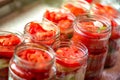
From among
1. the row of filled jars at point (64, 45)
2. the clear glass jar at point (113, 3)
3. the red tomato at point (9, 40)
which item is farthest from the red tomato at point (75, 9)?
the red tomato at point (9, 40)

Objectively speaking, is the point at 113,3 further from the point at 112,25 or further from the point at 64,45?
the point at 64,45

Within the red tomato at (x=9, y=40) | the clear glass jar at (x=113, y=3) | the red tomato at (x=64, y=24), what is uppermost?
the red tomato at (x=9, y=40)

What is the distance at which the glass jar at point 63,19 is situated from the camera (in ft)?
2.44

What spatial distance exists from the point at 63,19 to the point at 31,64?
24 cm

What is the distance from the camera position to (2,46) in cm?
63

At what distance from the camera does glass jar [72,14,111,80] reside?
0.71 m

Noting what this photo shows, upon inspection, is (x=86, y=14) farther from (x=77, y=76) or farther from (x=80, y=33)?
(x=77, y=76)

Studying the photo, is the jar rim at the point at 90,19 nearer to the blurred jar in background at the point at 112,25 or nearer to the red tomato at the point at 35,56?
the blurred jar in background at the point at 112,25

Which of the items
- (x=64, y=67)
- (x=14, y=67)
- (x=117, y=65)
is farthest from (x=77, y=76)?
(x=117, y=65)

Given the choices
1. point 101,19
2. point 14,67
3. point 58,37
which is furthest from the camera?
point 101,19

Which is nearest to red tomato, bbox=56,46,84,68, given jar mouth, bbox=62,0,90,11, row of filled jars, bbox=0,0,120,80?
row of filled jars, bbox=0,0,120,80

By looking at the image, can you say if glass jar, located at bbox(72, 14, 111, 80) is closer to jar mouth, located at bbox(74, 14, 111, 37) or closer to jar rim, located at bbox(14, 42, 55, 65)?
jar mouth, located at bbox(74, 14, 111, 37)

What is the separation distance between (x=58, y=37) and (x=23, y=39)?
3.2 inches

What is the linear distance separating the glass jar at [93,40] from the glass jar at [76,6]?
0.08m
